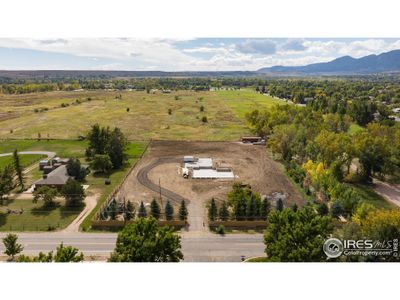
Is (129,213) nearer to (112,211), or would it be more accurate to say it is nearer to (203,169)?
(112,211)

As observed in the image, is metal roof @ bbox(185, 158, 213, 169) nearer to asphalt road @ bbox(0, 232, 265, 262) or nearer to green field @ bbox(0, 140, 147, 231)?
green field @ bbox(0, 140, 147, 231)

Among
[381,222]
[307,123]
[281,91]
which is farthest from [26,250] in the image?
[281,91]

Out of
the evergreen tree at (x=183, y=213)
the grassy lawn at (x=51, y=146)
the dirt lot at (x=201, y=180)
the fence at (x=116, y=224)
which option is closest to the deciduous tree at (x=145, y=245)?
the fence at (x=116, y=224)

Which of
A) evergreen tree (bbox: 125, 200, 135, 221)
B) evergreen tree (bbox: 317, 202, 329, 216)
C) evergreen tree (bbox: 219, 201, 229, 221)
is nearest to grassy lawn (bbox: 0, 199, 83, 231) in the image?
evergreen tree (bbox: 125, 200, 135, 221)

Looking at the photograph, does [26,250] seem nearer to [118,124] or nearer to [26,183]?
[26,183]

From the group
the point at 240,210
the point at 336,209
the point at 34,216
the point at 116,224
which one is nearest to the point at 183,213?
the point at 240,210

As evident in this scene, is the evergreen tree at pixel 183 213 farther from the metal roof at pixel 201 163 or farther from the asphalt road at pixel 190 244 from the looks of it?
the metal roof at pixel 201 163
